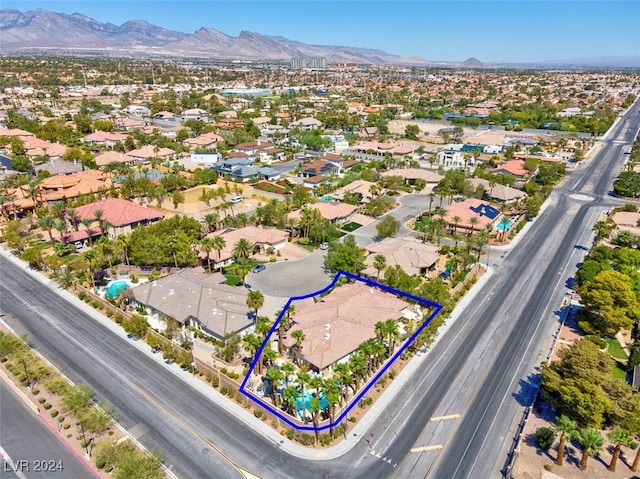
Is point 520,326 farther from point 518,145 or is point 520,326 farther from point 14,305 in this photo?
point 518,145

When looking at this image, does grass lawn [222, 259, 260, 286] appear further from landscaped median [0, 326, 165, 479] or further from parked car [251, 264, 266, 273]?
landscaped median [0, 326, 165, 479]

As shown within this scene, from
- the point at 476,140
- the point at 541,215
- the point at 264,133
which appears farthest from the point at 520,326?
the point at 264,133

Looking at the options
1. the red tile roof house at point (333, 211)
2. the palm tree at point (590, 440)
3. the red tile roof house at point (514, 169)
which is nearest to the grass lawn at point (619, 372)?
the palm tree at point (590, 440)

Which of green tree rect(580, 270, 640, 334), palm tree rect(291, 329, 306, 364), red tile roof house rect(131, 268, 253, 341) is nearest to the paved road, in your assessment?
red tile roof house rect(131, 268, 253, 341)

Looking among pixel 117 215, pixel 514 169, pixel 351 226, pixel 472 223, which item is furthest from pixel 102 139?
pixel 514 169

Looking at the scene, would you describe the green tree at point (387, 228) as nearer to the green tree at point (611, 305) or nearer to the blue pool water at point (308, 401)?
the green tree at point (611, 305)

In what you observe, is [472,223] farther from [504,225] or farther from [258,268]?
[258,268]

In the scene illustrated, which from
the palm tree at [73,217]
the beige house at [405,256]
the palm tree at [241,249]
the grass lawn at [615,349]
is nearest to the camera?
the grass lawn at [615,349]
